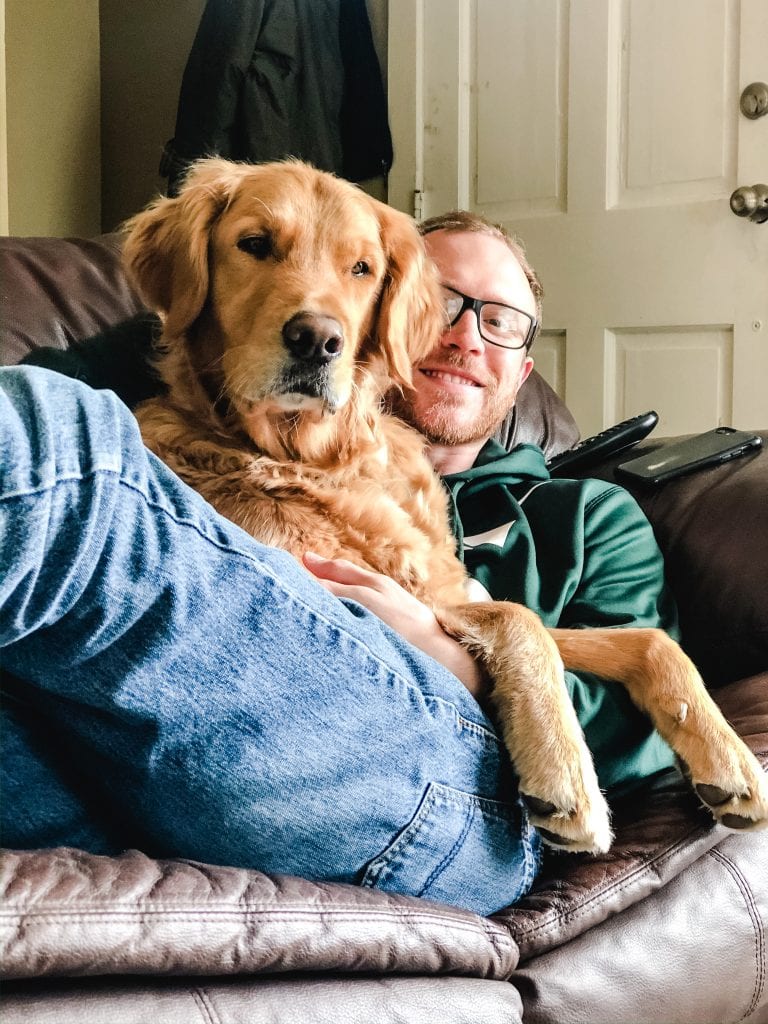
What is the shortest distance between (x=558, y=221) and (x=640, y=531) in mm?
1708

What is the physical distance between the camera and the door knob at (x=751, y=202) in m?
2.60

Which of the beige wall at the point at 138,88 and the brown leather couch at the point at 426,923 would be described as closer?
the brown leather couch at the point at 426,923

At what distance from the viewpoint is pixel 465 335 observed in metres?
1.92

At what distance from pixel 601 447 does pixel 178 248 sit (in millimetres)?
1021

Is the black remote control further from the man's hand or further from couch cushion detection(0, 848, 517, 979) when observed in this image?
couch cushion detection(0, 848, 517, 979)

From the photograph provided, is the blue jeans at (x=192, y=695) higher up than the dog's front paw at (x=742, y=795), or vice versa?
the blue jeans at (x=192, y=695)

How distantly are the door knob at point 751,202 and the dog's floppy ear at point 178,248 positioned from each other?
1677 millimetres

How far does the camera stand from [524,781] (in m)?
Result: 1.06

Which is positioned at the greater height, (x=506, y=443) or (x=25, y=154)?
(x=25, y=154)

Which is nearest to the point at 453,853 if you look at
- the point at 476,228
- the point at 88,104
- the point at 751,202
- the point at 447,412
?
the point at 447,412

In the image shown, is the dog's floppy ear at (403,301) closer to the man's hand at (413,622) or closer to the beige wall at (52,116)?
the man's hand at (413,622)

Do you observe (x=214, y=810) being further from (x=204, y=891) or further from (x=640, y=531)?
(x=640, y=531)

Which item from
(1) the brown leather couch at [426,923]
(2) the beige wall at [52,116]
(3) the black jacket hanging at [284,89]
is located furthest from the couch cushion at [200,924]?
(2) the beige wall at [52,116]

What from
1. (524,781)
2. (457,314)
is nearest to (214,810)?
(524,781)
